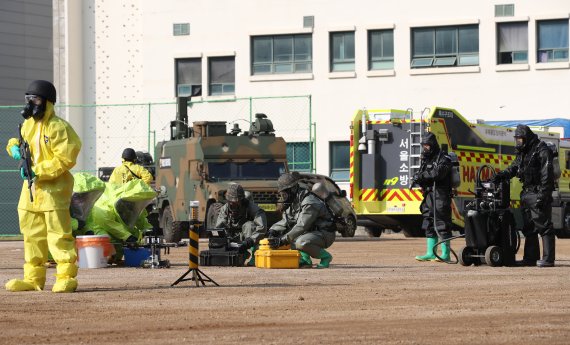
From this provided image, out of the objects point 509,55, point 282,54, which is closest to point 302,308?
point 509,55

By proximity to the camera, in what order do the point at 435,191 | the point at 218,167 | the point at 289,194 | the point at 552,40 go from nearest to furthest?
the point at 289,194 → the point at 435,191 → the point at 218,167 → the point at 552,40

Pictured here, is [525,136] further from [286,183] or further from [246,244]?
[246,244]

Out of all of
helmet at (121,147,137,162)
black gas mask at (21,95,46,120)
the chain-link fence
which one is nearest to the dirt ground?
black gas mask at (21,95,46,120)

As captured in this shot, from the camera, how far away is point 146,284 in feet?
56.9

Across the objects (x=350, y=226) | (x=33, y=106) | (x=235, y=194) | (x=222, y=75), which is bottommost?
(x=350, y=226)

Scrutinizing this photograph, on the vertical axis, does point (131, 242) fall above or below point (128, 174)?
below

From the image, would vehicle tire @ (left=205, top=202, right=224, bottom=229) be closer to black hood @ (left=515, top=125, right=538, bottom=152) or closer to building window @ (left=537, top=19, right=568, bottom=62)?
black hood @ (left=515, top=125, right=538, bottom=152)

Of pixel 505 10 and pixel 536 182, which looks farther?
pixel 505 10

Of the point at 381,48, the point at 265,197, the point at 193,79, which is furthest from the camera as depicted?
the point at 193,79

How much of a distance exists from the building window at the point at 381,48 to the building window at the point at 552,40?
4.60m

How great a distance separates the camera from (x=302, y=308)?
535 inches

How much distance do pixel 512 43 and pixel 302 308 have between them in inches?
1314

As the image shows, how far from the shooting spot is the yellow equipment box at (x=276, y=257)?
67.7 feet

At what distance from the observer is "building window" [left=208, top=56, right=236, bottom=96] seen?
4931 centimetres
